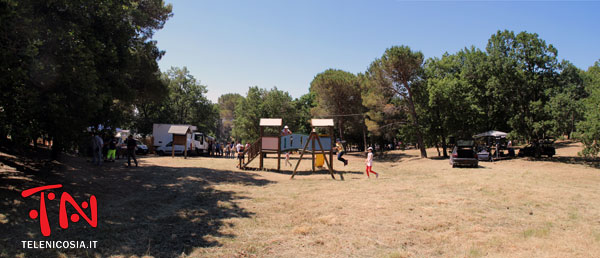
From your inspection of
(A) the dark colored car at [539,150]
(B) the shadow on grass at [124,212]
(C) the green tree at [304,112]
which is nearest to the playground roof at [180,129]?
(B) the shadow on grass at [124,212]

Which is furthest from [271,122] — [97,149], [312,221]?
[312,221]

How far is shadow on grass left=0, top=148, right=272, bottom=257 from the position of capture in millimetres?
5867

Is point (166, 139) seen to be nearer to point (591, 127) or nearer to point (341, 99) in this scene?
point (341, 99)

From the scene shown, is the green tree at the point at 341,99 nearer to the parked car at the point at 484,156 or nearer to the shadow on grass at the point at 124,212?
the parked car at the point at 484,156

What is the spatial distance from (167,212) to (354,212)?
16.2 ft

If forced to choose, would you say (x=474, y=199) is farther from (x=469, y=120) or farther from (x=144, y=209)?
(x=469, y=120)

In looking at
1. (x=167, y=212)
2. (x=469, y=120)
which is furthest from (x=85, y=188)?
(x=469, y=120)

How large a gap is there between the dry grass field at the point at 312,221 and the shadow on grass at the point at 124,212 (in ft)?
0.08

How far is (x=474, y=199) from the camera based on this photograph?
10.8 meters

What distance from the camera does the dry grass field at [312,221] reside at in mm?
5918

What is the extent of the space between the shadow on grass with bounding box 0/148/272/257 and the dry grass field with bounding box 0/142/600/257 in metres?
0.03

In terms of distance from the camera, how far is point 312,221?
26.1 feet

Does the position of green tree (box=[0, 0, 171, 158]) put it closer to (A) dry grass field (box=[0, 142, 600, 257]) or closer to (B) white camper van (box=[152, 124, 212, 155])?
(A) dry grass field (box=[0, 142, 600, 257])

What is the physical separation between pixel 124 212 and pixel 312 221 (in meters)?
4.74
